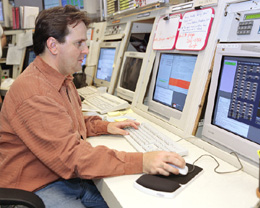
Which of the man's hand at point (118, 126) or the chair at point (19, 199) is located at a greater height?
the man's hand at point (118, 126)

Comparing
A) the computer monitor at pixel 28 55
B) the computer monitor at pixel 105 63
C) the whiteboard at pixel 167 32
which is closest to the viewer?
the whiteboard at pixel 167 32

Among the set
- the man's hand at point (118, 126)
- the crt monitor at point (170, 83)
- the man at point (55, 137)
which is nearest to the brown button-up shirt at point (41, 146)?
the man at point (55, 137)

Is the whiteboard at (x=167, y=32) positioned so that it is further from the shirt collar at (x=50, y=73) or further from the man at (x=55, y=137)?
the shirt collar at (x=50, y=73)

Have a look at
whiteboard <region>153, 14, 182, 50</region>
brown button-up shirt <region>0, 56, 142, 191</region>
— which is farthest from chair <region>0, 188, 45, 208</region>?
whiteboard <region>153, 14, 182, 50</region>

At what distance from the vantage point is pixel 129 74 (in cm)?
180

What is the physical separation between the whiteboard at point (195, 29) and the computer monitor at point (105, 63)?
796 mm

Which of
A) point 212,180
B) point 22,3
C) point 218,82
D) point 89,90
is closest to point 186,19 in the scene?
point 218,82

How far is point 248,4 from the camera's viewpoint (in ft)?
3.10

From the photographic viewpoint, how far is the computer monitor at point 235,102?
855 millimetres

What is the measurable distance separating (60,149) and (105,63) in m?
1.44

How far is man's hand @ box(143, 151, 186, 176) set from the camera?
777 mm

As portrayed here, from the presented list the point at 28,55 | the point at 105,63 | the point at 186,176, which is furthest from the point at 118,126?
the point at 28,55

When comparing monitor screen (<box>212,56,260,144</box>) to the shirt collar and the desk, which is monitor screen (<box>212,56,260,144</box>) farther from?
the shirt collar

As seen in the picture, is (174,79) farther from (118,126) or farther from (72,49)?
(72,49)
